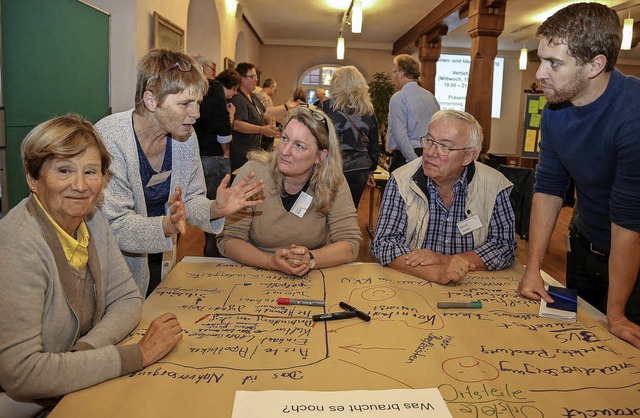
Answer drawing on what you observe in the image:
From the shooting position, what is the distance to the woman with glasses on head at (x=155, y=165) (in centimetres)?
172

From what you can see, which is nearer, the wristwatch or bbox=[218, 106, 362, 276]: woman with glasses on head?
the wristwatch

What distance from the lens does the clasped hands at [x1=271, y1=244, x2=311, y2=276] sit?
5.95 feet

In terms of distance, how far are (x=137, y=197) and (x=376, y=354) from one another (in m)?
1.09

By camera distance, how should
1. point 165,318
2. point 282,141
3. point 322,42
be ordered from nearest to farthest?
point 165,318 → point 282,141 → point 322,42

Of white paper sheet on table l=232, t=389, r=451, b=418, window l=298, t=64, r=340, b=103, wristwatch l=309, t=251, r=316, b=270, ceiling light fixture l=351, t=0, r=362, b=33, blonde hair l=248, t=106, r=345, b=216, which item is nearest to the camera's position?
white paper sheet on table l=232, t=389, r=451, b=418

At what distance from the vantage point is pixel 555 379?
1144 millimetres

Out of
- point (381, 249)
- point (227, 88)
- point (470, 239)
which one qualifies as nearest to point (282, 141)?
point (381, 249)

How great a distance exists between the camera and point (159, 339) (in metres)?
1.20

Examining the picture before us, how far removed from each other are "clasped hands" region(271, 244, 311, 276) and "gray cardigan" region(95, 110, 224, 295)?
0.30 m

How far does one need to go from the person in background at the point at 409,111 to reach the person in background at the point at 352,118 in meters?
0.66

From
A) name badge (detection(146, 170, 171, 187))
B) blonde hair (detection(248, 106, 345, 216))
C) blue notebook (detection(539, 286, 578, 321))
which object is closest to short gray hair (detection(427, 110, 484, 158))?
blonde hair (detection(248, 106, 345, 216))

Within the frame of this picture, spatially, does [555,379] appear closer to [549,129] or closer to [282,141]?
[549,129]

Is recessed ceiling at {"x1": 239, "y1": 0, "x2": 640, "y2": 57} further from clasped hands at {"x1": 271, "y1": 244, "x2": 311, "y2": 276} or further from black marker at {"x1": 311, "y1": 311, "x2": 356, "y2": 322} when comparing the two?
black marker at {"x1": 311, "y1": 311, "x2": 356, "y2": 322}

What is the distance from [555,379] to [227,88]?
462 centimetres
